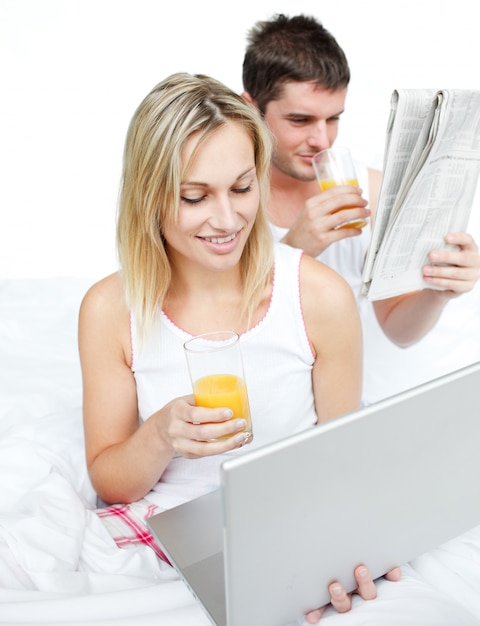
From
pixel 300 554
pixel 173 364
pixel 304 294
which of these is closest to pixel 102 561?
pixel 173 364

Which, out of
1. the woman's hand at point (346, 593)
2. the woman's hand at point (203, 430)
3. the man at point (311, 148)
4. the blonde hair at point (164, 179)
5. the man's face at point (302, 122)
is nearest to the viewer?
the woman's hand at point (346, 593)

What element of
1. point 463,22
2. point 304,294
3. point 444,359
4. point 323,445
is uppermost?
point 463,22

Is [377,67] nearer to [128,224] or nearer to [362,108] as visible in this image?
[362,108]

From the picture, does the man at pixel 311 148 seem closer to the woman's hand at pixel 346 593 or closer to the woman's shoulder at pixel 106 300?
the woman's shoulder at pixel 106 300

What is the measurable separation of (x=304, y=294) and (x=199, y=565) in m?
0.66

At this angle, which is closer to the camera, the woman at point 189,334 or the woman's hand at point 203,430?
the woman's hand at point 203,430

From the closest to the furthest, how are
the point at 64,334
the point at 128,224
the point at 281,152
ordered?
the point at 128,224
the point at 281,152
the point at 64,334

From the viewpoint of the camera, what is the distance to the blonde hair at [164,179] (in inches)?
56.5

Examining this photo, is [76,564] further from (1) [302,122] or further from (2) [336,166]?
(1) [302,122]

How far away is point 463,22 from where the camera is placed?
3492 mm

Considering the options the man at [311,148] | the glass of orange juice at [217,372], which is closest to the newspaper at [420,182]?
the man at [311,148]

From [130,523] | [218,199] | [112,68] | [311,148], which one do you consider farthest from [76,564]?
[112,68]

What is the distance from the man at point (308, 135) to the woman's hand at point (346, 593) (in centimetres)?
95

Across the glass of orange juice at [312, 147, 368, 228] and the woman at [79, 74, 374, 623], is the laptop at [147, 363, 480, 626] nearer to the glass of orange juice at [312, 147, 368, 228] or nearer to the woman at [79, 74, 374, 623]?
the woman at [79, 74, 374, 623]
